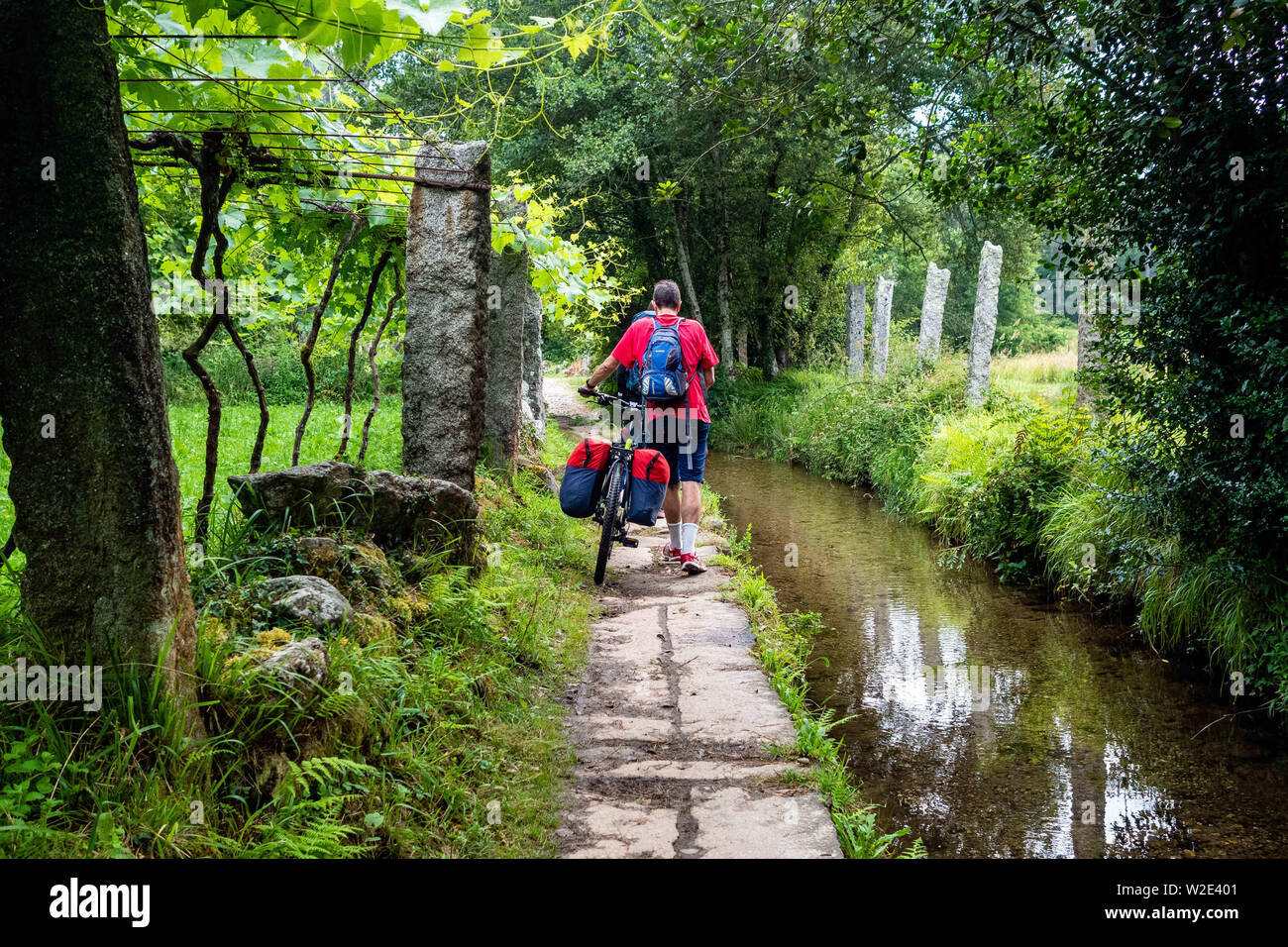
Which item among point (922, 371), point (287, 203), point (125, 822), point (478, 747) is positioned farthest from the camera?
point (922, 371)

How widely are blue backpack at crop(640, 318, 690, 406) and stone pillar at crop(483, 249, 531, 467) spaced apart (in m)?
2.20

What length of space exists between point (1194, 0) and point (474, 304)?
455cm

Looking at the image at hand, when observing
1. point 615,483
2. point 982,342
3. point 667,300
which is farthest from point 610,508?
point 982,342

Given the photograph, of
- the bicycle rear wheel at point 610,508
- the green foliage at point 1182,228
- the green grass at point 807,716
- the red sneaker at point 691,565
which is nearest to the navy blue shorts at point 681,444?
the bicycle rear wheel at point 610,508

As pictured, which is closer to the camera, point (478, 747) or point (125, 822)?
point (125, 822)

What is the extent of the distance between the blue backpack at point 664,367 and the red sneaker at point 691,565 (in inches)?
54.3

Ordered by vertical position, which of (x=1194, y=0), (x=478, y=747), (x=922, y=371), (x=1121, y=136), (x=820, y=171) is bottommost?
(x=478, y=747)

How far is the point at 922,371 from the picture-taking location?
15.4 m

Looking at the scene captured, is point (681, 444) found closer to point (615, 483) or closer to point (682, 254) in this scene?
point (615, 483)

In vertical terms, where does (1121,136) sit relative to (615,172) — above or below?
below

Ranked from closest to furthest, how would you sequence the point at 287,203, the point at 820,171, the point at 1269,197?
the point at 1269,197, the point at 287,203, the point at 820,171

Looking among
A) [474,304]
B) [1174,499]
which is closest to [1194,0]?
[1174,499]

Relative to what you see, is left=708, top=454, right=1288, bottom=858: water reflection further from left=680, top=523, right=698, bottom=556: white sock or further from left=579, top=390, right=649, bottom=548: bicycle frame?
left=579, top=390, right=649, bottom=548: bicycle frame

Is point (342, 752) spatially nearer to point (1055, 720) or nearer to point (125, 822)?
point (125, 822)
